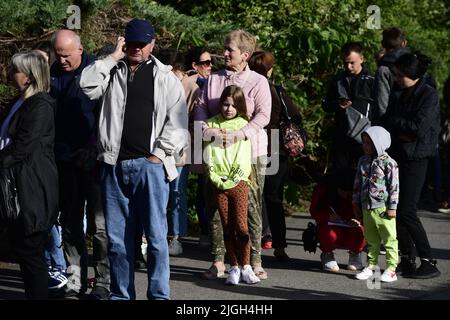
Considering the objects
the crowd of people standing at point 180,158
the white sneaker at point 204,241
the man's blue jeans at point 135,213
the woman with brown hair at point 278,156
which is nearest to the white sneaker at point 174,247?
the crowd of people standing at point 180,158

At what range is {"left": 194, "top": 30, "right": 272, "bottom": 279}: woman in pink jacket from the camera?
8.48 meters

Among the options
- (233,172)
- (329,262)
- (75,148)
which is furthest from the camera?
(329,262)

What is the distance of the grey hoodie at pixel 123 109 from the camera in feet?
23.7

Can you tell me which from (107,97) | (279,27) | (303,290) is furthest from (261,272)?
(279,27)

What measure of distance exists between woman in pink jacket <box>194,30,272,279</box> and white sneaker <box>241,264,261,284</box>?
0.16 meters

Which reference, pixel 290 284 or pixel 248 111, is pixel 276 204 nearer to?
pixel 290 284

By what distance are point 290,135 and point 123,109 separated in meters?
2.44

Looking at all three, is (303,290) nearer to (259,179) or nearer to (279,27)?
(259,179)

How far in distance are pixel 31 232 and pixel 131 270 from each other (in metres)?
0.78

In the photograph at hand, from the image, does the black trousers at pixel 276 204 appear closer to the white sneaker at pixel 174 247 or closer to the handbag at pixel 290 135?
the handbag at pixel 290 135

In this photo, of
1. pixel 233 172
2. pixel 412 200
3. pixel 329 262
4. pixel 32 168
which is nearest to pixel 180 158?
pixel 233 172

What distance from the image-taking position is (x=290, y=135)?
30.6 ft

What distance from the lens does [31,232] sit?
23.1ft

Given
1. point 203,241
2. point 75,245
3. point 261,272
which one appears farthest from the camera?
point 203,241
